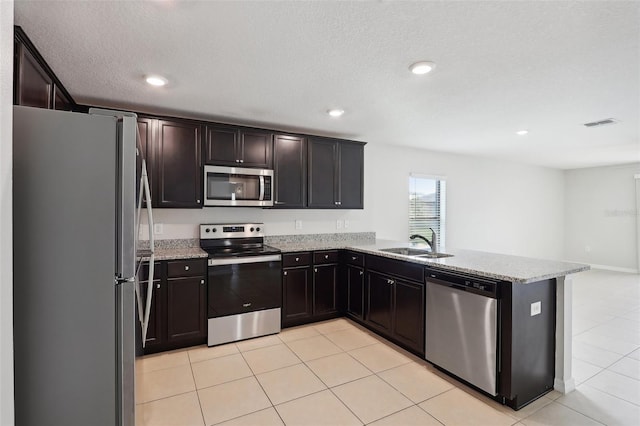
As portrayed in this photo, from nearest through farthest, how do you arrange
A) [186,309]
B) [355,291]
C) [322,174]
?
1. [186,309]
2. [355,291]
3. [322,174]

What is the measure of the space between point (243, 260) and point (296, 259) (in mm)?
623

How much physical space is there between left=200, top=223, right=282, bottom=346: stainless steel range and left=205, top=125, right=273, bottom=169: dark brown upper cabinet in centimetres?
77

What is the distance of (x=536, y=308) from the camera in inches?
89.4

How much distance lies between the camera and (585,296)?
4.96 metres

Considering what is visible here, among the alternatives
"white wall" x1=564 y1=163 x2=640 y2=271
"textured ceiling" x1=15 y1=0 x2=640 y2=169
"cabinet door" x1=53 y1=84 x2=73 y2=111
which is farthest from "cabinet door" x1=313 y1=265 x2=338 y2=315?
"white wall" x1=564 y1=163 x2=640 y2=271

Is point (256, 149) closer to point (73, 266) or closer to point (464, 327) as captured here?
point (73, 266)

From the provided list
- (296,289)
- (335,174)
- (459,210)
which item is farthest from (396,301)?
(459,210)

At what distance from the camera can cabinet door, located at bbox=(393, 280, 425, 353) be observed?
2826 millimetres

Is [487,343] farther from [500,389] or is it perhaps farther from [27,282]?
[27,282]

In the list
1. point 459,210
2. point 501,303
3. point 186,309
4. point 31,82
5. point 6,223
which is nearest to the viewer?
point 6,223

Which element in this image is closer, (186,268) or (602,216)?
(186,268)

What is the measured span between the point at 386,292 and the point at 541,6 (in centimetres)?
250

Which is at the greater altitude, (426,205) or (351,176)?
(351,176)

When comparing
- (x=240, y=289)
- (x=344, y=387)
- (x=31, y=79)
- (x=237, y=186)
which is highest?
(x=31, y=79)
